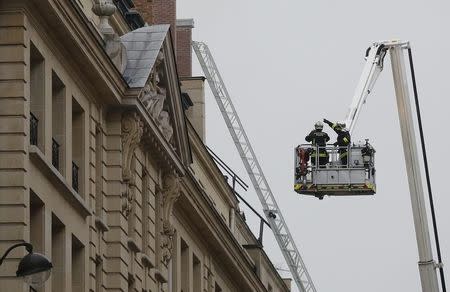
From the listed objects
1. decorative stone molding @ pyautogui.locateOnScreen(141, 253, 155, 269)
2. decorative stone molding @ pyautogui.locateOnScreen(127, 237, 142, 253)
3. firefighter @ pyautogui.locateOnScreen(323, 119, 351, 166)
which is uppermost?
firefighter @ pyautogui.locateOnScreen(323, 119, 351, 166)

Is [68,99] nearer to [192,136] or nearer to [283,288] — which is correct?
[192,136]

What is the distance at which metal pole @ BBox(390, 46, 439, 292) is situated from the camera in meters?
67.2

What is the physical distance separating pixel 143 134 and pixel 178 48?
2338 cm

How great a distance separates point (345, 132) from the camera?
256 feet

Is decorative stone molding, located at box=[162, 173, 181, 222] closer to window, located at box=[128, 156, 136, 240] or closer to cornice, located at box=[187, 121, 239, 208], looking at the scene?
window, located at box=[128, 156, 136, 240]

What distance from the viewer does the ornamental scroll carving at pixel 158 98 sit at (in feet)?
225

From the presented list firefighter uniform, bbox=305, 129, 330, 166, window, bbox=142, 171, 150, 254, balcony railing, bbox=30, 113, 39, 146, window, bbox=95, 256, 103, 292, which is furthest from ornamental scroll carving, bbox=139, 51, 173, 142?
balcony railing, bbox=30, 113, 39, 146

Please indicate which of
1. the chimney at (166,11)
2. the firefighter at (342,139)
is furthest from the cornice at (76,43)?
the chimney at (166,11)

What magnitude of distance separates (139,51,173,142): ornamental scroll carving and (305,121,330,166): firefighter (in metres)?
8.31

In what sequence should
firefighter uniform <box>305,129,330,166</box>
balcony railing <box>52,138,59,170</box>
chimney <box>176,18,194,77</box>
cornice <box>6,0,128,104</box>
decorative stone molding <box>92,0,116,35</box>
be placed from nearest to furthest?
cornice <box>6,0,128,104</box> < balcony railing <box>52,138,59,170</box> < decorative stone molding <box>92,0,116,35</box> < firefighter uniform <box>305,129,330,166</box> < chimney <box>176,18,194,77</box>

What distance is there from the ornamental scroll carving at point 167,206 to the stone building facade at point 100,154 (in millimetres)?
61

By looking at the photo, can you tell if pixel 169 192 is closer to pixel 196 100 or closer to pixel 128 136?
pixel 128 136

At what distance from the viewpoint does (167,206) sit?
7369cm

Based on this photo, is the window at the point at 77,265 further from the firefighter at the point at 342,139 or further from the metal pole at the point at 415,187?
the firefighter at the point at 342,139
